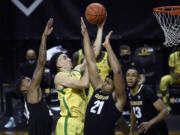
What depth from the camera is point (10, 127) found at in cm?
866

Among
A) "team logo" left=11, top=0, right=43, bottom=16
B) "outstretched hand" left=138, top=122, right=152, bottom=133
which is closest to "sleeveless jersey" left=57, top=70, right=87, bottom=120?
"outstretched hand" left=138, top=122, right=152, bottom=133

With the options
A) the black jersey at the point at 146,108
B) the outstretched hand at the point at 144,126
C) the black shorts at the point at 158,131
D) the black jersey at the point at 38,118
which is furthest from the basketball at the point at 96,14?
the black shorts at the point at 158,131

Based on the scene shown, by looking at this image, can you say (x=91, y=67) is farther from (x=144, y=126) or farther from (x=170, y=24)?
(x=170, y=24)

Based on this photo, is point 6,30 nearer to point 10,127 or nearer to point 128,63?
point 10,127

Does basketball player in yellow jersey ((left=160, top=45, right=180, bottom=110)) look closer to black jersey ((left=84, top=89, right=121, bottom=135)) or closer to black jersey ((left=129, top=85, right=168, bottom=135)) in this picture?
black jersey ((left=129, top=85, right=168, bottom=135))

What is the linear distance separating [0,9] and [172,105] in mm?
4581

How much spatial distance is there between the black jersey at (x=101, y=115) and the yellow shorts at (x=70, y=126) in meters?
0.44

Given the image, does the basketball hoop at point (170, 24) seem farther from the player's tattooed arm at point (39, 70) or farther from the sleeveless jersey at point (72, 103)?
the player's tattooed arm at point (39, 70)

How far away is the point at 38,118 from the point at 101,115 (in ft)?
4.13

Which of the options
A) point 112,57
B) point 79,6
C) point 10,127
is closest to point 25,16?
point 79,6

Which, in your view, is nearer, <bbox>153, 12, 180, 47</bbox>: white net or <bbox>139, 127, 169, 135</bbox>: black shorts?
<bbox>139, 127, 169, 135</bbox>: black shorts

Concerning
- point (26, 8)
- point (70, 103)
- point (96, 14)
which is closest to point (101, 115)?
point (70, 103)

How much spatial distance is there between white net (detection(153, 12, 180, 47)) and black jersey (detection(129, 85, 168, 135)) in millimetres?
1060

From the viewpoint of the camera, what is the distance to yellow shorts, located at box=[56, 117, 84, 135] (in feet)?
16.7
